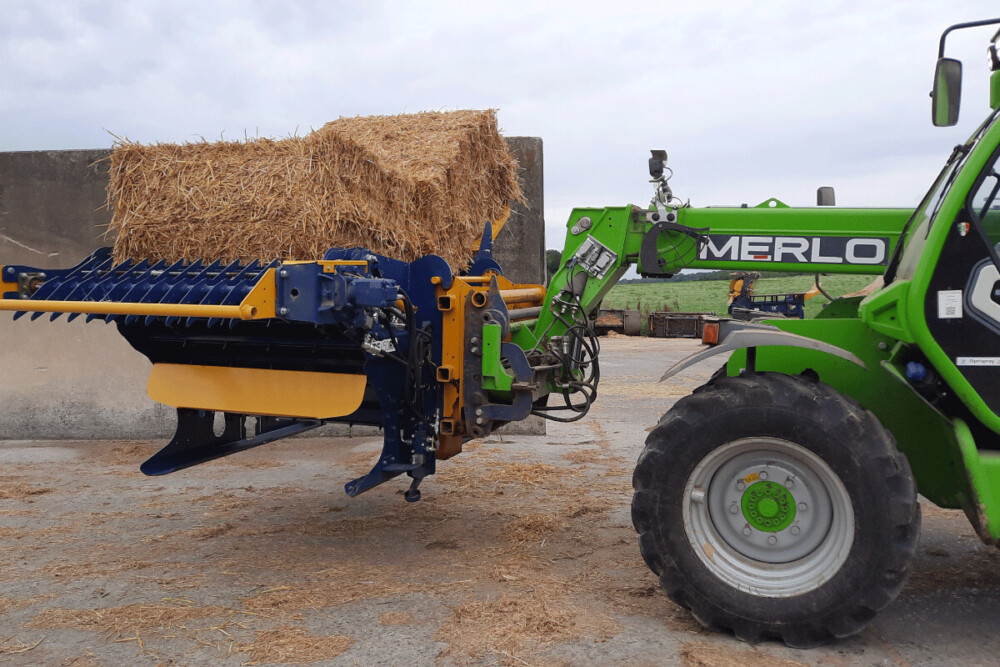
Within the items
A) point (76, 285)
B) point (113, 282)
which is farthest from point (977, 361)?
point (76, 285)

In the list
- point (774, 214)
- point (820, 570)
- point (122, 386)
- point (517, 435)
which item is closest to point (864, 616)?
point (820, 570)

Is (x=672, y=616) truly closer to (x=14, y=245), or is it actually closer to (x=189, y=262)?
(x=189, y=262)

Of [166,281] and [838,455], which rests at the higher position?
[166,281]

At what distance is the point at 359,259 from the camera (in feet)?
15.4

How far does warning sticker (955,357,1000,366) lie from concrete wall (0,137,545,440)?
24.6 feet

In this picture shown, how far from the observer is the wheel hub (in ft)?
12.2

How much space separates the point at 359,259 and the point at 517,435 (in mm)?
4459

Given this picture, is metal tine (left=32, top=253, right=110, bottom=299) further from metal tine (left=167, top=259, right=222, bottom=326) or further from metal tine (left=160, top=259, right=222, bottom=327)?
metal tine (left=167, top=259, right=222, bottom=326)

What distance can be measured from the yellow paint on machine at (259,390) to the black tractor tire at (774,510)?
195 centimetres

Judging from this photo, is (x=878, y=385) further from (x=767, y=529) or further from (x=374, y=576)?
(x=374, y=576)

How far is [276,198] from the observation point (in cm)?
520

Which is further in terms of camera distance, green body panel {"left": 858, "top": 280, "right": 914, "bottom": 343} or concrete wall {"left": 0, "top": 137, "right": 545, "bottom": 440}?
concrete wall {"left": 0, "top": 137, "right": 545, "bottom": 440}

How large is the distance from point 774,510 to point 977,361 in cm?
106

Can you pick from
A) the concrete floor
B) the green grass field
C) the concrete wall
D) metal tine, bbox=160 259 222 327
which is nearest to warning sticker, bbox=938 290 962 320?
the concrete floor
